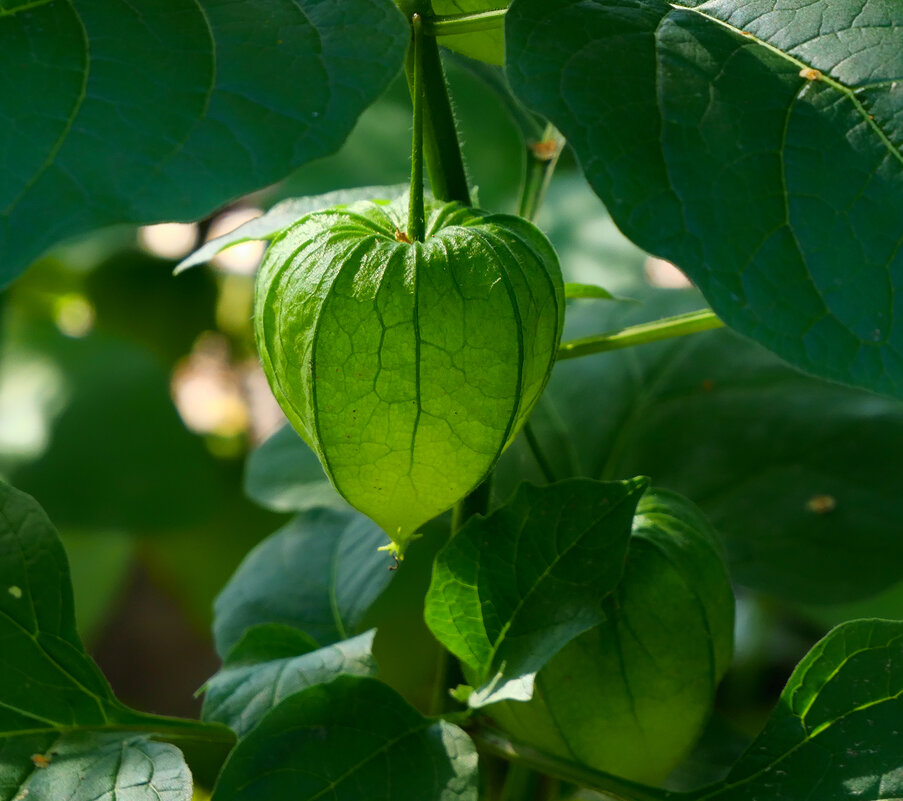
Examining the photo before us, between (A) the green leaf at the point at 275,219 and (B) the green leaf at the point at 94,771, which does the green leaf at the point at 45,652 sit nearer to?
(B) the green leaf at the point at 94,771

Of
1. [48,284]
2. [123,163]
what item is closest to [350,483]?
[123,163]

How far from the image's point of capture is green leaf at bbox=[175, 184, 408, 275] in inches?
20.4

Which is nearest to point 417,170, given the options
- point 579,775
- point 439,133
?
point 439,133

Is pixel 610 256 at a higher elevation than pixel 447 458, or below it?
below

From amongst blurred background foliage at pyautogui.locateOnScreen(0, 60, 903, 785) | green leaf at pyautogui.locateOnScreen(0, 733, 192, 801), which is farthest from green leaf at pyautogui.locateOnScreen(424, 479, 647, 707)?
blurred background foliage at pyautogui.locateOnScreen(0, 60, 903, 785)

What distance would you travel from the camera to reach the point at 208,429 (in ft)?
4.93

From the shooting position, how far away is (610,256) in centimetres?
107

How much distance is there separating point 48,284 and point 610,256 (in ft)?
2.80

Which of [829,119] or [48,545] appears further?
[48,545]

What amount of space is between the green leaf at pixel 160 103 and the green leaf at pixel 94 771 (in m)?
0.22

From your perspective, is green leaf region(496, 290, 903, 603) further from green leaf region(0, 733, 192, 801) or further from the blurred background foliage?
green leaf region(0, 733, 192, 801)

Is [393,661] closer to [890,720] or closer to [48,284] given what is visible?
[890,720]

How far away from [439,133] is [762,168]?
0.15 metres

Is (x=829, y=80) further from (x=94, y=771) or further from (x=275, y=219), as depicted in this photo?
(x=94, y=771)
